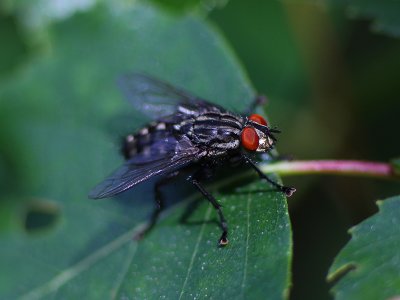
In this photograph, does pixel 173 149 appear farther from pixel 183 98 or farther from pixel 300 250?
pixel 300 250

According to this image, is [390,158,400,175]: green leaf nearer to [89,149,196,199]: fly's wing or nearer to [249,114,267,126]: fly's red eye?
[249,114,267,126]: fly's red eye

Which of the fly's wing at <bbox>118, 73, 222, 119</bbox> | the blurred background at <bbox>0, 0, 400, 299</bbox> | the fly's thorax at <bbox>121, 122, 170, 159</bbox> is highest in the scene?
the fly's wing at <bbox>118, 73, 222, 119</bbox>

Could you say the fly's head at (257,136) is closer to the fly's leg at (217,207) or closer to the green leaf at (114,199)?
the green leaf at (114,199)

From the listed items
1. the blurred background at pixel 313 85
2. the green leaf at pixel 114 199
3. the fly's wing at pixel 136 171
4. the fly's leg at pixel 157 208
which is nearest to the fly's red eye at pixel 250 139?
the green leaf at pixel 114 199

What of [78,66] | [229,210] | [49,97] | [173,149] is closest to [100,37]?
[78,66]

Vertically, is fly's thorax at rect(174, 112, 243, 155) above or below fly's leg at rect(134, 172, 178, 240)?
above

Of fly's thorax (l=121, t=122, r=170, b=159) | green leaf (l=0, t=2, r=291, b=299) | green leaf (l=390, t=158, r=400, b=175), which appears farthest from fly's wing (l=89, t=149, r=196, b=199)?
green leaf (l=390, t=158, r=400, b=175)
